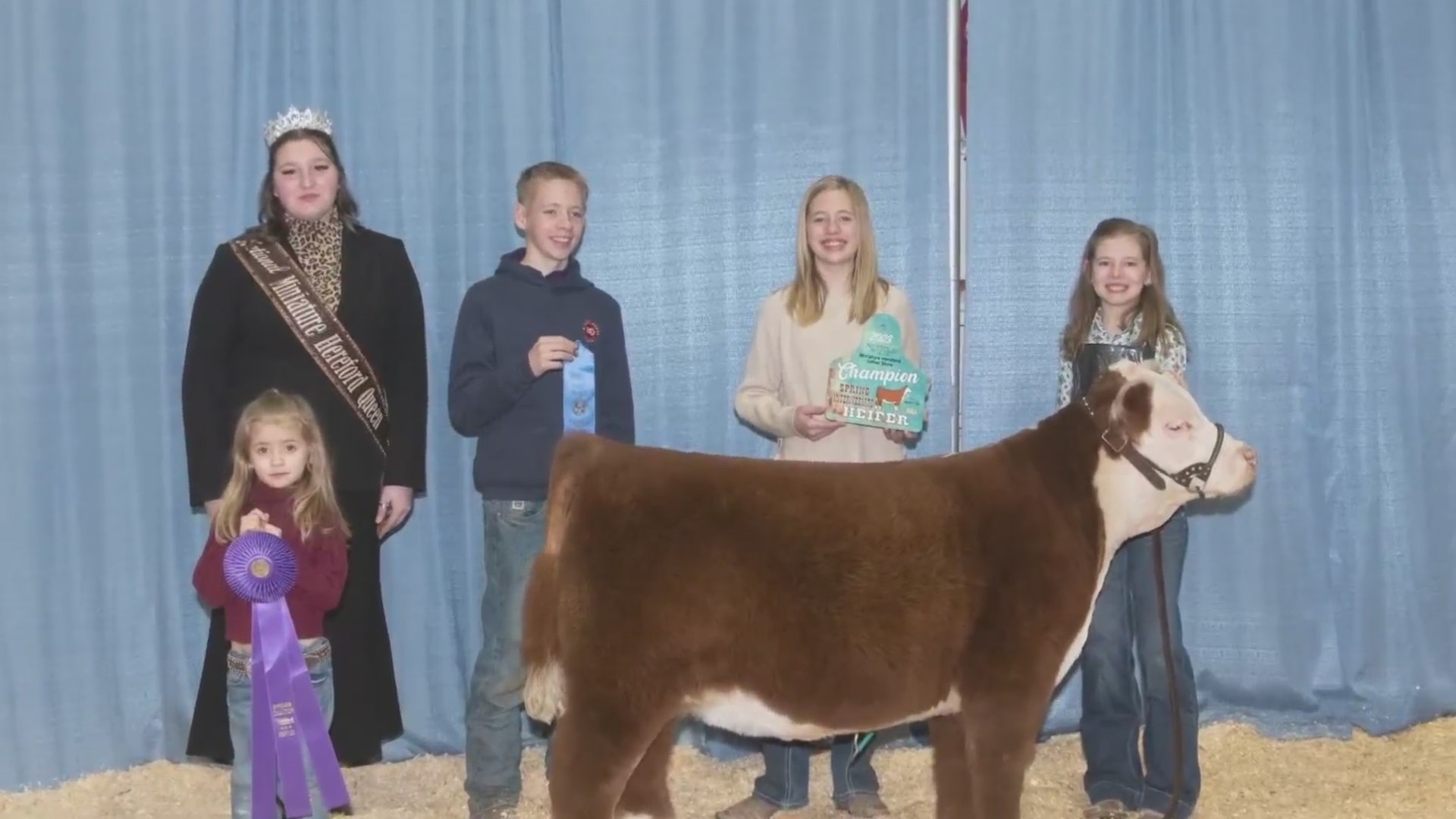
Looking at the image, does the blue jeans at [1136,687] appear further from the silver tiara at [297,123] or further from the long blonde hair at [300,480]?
the silver tiara at [297,123]

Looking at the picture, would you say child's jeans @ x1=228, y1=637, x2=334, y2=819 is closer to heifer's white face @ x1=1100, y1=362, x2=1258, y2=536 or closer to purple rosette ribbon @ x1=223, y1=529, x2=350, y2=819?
purple rosette ribbon @ x1=223, y1=529, x2=350, y2=819

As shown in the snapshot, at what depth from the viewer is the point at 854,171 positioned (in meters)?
4.81

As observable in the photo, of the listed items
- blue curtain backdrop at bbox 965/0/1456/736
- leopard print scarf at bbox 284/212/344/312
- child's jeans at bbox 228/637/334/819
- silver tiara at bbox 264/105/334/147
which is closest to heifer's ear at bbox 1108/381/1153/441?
blue curtain backdrop at bbox 965/0/1456/736

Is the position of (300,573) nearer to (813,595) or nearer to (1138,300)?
(813,595)

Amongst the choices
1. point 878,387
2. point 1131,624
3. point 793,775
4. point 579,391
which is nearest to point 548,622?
point 579,391

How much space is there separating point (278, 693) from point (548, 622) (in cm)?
80

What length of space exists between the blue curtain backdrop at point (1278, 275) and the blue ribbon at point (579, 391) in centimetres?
180

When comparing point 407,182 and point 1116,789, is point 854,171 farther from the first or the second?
point 1116,789

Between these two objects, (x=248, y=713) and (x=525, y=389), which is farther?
(x=525, y=389)

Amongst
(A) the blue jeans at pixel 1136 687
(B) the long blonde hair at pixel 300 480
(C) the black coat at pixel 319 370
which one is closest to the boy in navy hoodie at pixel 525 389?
(C) the black coat at pixel 319 370

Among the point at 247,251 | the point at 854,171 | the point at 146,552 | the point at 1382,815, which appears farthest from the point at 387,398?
the point at 1382,815

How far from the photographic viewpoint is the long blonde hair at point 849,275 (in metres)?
3.88

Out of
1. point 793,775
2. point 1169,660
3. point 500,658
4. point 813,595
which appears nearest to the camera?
point 813,595

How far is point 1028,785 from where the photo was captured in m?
4.45
